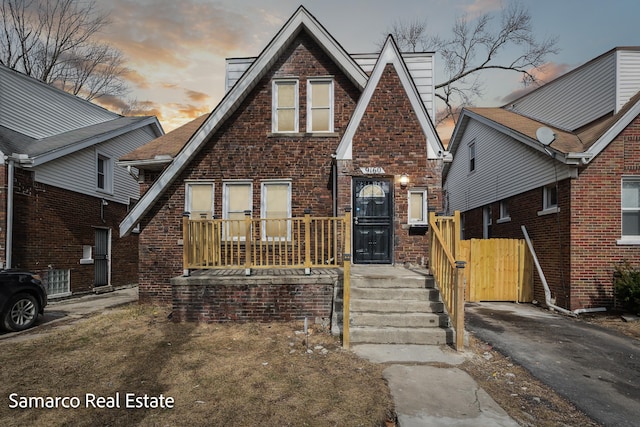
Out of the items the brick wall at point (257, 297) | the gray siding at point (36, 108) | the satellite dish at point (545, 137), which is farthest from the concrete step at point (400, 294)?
the gray siding at point (36, 108)

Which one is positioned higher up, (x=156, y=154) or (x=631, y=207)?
(x=156, y=154)

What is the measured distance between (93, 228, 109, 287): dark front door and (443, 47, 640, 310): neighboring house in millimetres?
16347

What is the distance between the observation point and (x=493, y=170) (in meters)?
14.1

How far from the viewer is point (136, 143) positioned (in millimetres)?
16906

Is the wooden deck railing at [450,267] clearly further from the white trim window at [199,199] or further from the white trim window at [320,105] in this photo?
the white trim window at [199,199]

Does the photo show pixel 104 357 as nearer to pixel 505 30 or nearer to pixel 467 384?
pixel 467 384

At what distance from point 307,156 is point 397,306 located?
5285 millimetres

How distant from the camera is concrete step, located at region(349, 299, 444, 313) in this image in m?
6.40

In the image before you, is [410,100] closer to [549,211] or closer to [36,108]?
[549,211]

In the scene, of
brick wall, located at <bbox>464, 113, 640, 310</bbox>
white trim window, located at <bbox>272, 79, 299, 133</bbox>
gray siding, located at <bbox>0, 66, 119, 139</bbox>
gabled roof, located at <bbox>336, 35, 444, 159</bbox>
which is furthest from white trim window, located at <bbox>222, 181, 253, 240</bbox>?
gray siding, located at <bbox>0, 66, 119, 139</bbox>

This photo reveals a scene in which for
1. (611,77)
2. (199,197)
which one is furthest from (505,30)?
(199,197)

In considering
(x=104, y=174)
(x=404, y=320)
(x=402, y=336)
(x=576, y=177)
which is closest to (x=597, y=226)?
(x=576, y=177)

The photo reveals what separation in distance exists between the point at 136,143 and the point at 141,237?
890 cm

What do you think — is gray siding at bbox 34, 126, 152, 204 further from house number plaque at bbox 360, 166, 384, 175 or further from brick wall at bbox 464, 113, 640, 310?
brick wall at bbox 464, 113, 640, 310
